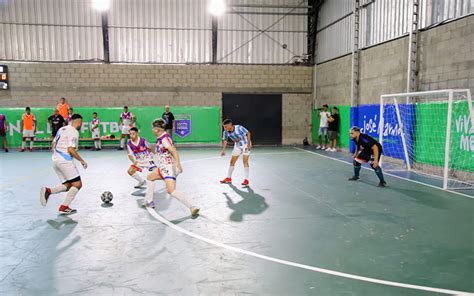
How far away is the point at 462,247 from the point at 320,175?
673 centimetres

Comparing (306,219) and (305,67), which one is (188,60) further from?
(306,219)

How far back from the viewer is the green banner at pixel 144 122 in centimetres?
2120

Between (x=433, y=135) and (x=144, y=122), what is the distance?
49.9 feet

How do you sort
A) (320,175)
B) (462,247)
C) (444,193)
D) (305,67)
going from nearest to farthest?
(462,247)
(444,193)
(320,175)
(305,67)

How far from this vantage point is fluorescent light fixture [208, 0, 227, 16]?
22031mm

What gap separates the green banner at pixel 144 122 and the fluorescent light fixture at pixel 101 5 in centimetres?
586

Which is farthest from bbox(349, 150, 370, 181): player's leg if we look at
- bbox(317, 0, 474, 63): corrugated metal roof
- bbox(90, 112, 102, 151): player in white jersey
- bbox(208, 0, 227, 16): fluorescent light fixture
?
bbox(90, 112, 102, 151): player in white jersey

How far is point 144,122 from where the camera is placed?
22.3 metres

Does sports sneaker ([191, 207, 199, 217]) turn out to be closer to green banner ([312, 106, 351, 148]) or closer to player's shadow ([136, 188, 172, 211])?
player's shadow ([136, 188, 172, 211])

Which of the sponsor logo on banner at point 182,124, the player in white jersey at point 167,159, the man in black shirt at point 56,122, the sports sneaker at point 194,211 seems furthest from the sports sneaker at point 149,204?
the sponsor logo on banner at point 182,124

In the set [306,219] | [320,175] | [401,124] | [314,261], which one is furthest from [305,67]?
[314,261]

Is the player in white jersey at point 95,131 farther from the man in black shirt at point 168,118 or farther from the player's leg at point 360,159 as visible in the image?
the player's leg at point 360,159

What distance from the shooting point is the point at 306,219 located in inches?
296

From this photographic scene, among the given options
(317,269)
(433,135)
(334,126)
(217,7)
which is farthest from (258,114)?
(317,269)
